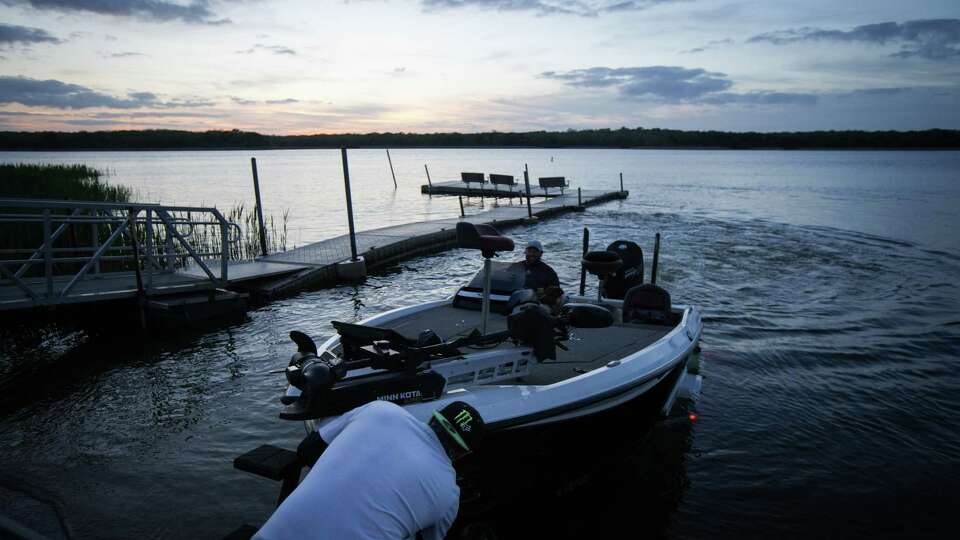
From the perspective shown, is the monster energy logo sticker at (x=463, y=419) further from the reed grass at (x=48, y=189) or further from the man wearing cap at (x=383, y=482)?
the reed grass at (x=48, y=189)

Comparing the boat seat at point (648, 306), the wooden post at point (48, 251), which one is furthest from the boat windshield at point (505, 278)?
the wooden post at point (48, 251)

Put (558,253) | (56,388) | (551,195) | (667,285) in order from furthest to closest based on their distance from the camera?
(551,195) < (558,253) < (667,285) < (56,388)

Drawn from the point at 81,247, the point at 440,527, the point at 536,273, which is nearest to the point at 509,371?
the point at 440,527

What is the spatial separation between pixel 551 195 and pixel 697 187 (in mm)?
19434

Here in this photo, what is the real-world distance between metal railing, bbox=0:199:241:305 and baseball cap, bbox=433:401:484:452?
8115 millimetres

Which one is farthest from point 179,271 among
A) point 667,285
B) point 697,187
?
point 697,187

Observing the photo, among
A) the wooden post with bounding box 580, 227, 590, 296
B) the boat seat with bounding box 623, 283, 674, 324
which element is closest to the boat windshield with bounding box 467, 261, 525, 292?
the boat seat with bounding box 623, 283, 674, 324

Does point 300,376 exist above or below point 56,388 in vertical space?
above

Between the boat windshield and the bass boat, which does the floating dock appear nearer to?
the bass boat

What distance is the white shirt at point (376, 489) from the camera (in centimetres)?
236

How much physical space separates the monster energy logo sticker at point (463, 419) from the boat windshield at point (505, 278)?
4608 millimetres

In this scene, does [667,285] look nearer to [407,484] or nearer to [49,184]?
[407,484]

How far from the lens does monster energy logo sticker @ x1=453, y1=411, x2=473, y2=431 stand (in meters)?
2.88

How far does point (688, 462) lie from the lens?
6.80 m
